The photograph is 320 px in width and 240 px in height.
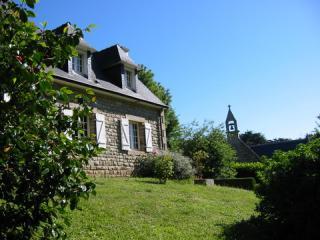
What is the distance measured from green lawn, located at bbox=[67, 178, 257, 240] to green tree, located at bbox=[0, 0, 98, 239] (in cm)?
281

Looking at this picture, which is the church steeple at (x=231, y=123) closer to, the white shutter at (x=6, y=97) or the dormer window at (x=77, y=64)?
the dormer window at (x=77, y=64)

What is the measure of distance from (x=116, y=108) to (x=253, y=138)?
41.9 m

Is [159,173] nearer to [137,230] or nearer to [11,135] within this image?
[137,230]

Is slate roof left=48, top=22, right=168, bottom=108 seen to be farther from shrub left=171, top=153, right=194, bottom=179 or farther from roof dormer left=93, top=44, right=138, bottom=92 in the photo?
shrub left=171, top=153, right=194, bottom=179

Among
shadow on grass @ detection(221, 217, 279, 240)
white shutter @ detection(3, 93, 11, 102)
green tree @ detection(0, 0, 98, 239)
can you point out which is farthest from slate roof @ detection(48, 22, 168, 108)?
white shutter @ detection(3, 93, 11, 102)

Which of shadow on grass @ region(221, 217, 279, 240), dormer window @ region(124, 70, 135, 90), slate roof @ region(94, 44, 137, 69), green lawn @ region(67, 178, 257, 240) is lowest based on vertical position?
shadow on grass @ region(221, 217, 279, 240)

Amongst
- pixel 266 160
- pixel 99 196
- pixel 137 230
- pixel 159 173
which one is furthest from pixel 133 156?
pixel 137 230

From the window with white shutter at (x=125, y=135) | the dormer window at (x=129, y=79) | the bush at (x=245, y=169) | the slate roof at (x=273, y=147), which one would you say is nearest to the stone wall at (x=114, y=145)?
the window with white shutter at (x=125, y=135)

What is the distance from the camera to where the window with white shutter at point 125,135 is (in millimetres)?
13727

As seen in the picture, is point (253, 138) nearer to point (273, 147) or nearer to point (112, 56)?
point (273, 147)

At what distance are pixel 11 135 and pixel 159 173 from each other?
9.70 metres

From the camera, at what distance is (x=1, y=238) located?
2.58 m

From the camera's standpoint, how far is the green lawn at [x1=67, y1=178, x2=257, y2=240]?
18.8ft

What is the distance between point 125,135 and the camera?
13.8 metres
